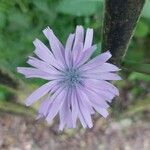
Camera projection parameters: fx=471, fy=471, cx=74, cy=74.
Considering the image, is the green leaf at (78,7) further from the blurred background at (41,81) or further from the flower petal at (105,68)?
the flower petal at (105,68)

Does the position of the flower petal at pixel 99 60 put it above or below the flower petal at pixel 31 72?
above

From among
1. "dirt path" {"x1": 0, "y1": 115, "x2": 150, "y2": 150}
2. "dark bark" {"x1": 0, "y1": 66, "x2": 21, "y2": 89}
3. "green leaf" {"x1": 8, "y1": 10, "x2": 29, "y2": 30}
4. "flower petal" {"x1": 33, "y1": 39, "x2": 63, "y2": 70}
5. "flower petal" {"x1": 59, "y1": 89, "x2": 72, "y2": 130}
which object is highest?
"flower petal" {"x1": 33, "y1": 39, "x2": 63, "y2": 70}

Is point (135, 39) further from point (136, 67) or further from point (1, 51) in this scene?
point (136, 67)

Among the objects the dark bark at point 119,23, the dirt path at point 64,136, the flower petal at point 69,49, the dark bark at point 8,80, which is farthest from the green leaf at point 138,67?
the dirt path at point 64,136

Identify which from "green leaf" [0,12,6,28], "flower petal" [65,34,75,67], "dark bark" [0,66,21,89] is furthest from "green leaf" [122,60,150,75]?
"green leaf" [0,12,6,28]

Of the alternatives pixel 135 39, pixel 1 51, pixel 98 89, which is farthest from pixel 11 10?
pixel 98 89

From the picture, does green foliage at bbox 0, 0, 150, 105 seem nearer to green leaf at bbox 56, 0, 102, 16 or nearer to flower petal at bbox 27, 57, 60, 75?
green leaf at bbox 56, 0, 102, 16

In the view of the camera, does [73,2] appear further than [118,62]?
Yes
